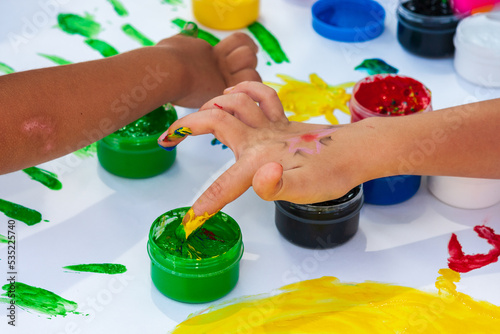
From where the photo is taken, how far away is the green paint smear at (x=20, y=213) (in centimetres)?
136

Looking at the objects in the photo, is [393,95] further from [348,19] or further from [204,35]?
[204,35]

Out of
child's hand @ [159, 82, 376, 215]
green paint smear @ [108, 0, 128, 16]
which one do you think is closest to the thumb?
child's hand @ [159, 82, 376, 215]

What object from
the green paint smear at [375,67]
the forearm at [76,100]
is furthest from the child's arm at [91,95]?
the green paint smear at [375,67]

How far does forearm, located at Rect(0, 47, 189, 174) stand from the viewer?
1.29 m

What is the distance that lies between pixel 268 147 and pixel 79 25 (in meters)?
0.90

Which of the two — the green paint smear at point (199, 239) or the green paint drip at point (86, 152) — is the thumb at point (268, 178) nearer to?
the green paint smear at point (199, 239)

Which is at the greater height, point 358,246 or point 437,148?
point 437,148

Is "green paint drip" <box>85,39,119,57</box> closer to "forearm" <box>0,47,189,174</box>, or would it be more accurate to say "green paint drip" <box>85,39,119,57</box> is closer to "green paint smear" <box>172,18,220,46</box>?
"green paint smear" <box>172,18,220,46</box>

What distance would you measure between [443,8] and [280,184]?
0.99 metres

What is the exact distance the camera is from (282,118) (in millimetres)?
1359

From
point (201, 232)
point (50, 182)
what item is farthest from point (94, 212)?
point (201, 232)

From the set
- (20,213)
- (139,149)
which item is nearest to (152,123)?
(139,149)

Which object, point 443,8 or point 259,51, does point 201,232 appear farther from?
point 443,8

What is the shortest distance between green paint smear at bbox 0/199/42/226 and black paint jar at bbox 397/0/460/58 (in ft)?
3.48
